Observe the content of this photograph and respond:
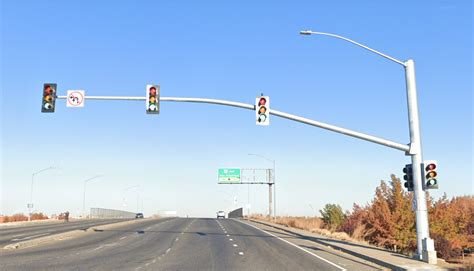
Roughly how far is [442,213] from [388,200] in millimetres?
3456

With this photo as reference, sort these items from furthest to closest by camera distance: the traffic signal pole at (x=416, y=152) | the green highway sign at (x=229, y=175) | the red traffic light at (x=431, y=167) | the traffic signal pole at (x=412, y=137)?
the green highway sign at (x=229, y=175), the traffic signal pole at (x=416, y=152), the red traffic light at (x=431, y=167), the traffic signal pole at (x=412, y=137)

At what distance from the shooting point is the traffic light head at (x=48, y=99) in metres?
20.2

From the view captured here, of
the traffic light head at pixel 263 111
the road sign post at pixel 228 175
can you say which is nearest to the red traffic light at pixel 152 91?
the traffic light head at pixel 263 111

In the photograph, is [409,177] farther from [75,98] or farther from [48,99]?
[48,99]

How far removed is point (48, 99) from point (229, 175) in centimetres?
7549

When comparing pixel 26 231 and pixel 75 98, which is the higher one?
pixel 75 98

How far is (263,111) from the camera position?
20.9 meters

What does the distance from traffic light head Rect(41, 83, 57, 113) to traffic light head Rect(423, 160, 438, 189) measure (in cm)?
1572

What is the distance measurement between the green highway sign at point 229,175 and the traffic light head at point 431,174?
75656 mm

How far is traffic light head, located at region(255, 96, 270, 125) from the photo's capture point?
20.9 metres

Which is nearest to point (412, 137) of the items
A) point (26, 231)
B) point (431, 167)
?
point (431, 167)

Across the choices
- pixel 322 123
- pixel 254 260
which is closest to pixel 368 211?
pixel 322 123

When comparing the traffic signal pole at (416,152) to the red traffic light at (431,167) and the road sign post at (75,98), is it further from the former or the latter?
the road sign post at (75,98)

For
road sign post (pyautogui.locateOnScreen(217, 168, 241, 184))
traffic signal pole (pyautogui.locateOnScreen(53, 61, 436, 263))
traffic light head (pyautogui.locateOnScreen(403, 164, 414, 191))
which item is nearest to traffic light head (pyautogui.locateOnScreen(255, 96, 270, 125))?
traffic signal pole (pyautogui.locateOnScreen(53, 61, 436, 263))
